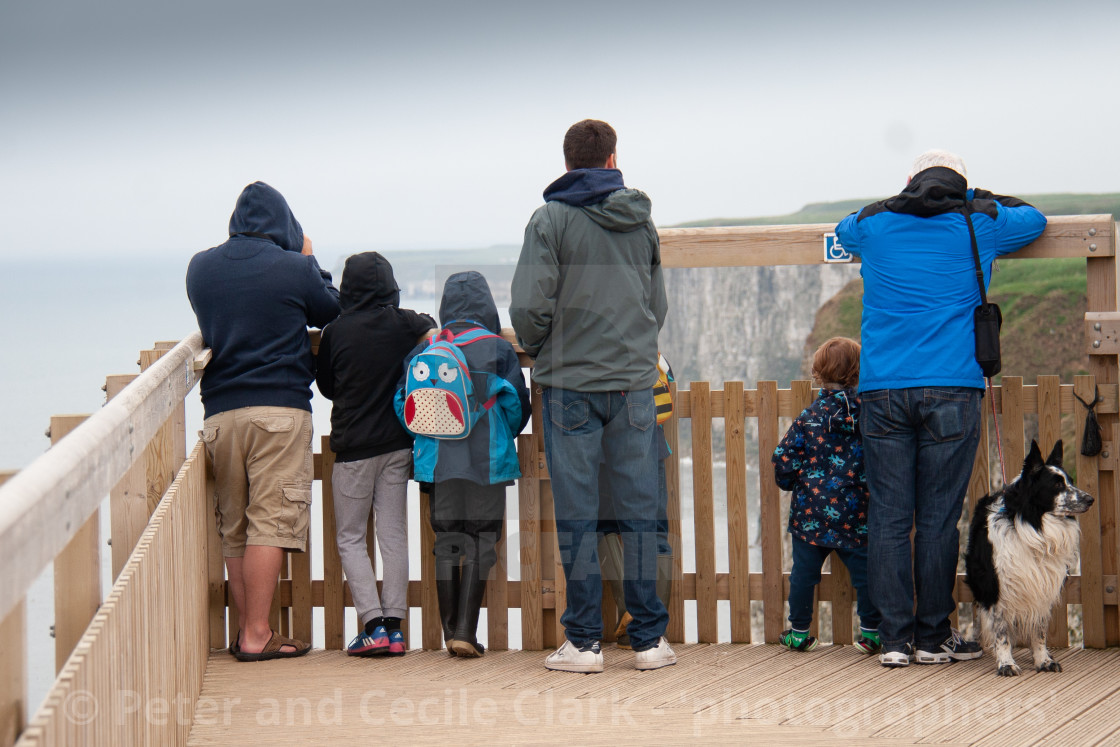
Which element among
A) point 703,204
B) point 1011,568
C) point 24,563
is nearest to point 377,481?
point 1011,568

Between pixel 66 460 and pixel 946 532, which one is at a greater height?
pixel 66 460

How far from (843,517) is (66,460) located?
9.82 ft

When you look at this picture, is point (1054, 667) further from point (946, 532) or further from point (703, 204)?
point (703, 204)

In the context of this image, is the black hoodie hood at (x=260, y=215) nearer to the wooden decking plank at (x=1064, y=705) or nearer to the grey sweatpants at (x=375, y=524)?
the grey sweatpants at (x=375, y=524)

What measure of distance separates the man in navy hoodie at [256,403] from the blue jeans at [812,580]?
1952 mm

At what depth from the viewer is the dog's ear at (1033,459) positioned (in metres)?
3.68

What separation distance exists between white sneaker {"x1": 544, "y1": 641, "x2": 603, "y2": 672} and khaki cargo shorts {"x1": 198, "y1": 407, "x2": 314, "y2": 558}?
42.6 inches

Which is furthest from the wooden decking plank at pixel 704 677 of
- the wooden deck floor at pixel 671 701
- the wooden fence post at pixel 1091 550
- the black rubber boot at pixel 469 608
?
the wooden fence post at pixel 1091 550

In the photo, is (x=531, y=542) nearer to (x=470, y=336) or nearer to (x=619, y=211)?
(x=470, y=336)

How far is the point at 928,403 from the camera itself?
3.75 m

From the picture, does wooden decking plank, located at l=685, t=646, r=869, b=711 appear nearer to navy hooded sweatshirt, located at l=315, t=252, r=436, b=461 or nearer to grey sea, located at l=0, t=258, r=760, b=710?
navy hooded sweatshirt, located at l=315, t=252, r=436, b=461

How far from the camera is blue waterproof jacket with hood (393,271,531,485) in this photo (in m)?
4.08

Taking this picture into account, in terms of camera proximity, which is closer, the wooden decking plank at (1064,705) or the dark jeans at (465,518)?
the wooden decking plank at (1064,705)

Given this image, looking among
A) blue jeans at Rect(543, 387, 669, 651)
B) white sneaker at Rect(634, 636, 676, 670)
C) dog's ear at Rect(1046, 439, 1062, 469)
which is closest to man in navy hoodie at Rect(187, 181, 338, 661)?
blue jeans at Rect(543, 387, 669, 651)
